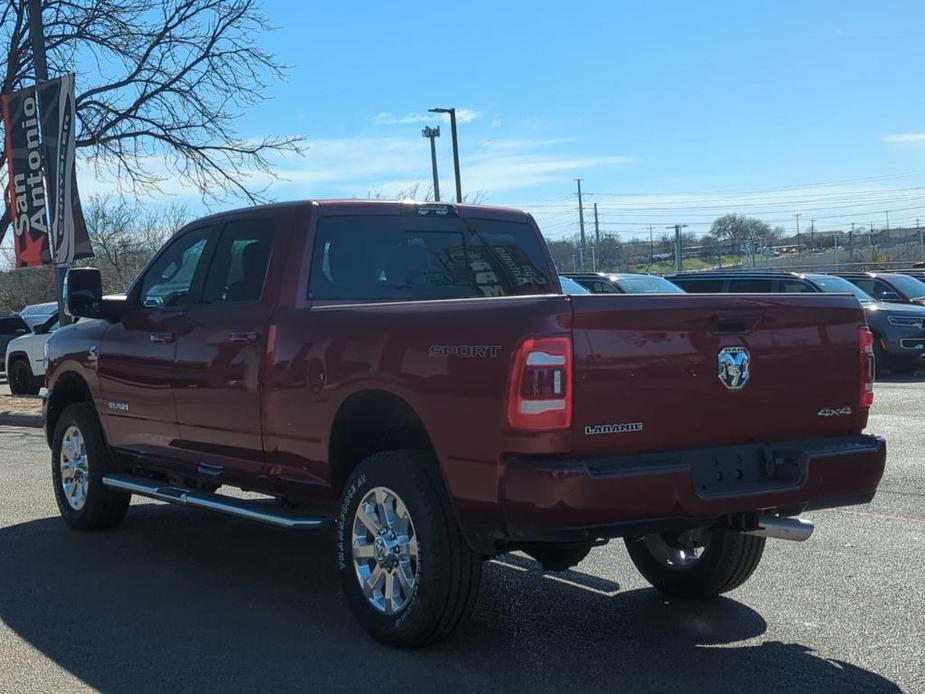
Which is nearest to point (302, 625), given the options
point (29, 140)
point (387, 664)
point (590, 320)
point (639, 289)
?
point (387, 664)

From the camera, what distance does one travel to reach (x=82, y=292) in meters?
6.74

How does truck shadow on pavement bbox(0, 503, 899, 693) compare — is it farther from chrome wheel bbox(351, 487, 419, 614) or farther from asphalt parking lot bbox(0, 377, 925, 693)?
chrome wheel bbox(351, 487, 419, 614)

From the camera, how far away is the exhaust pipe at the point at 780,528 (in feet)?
14.9

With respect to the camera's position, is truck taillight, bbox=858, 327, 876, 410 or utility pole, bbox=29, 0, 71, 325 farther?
utility pole, bbox=29, 0, 71, 325

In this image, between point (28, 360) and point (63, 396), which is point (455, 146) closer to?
point (28, 360)

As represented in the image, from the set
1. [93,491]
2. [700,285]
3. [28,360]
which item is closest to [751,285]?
[700,285]

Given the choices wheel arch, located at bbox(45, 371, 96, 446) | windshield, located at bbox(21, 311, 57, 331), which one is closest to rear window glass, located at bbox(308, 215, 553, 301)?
wheel arch, located at bbox(45, 371, 96, 446)

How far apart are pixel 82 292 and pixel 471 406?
3.50 meters

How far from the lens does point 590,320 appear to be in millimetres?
4109

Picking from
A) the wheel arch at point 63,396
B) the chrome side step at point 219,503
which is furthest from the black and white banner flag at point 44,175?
the chrome side step at point 219,503

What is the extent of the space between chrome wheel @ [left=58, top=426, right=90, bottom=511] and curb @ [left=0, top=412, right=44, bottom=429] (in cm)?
767

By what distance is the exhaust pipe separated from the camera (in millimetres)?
4527

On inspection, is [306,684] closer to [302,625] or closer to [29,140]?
[302,625]

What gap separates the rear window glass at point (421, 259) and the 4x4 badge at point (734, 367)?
193cm
